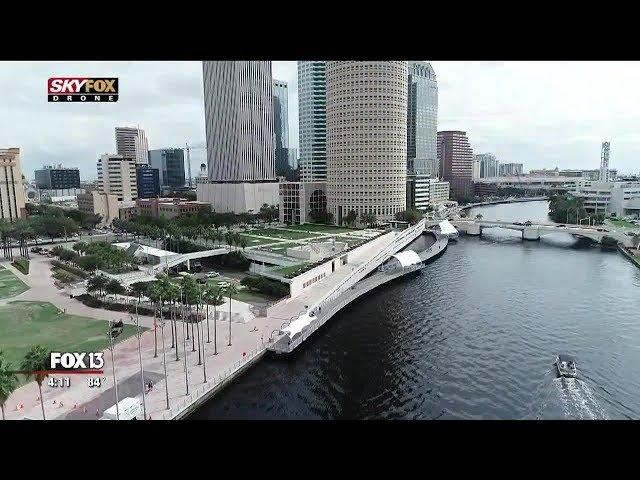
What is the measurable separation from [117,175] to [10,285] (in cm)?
3948

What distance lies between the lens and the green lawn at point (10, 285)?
75.0 ft

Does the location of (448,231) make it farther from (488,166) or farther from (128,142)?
(488,166)

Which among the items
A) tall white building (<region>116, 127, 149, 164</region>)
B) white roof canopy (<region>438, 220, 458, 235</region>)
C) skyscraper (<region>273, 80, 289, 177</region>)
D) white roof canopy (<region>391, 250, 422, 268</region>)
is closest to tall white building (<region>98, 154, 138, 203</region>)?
tall white building (<region>116, 127, 149, 164</region>)

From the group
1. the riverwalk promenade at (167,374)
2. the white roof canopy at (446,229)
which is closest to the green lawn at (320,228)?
the white roof canopy at (446,229)

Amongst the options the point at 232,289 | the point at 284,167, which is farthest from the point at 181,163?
the point at 232,289

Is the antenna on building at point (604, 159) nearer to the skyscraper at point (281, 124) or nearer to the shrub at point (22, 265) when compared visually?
the skyscraper at point (281, 124)

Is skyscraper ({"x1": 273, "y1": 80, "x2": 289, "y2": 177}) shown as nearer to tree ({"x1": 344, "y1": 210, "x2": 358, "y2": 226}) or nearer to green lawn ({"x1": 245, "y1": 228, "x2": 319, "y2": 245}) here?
tree ({"x1": 344, "y1": 210, "x2": 358, "y2": 226})

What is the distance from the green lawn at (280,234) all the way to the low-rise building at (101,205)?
2032 centimetres

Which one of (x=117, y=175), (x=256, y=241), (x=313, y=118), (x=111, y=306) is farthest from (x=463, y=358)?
(x=117, y=175)
